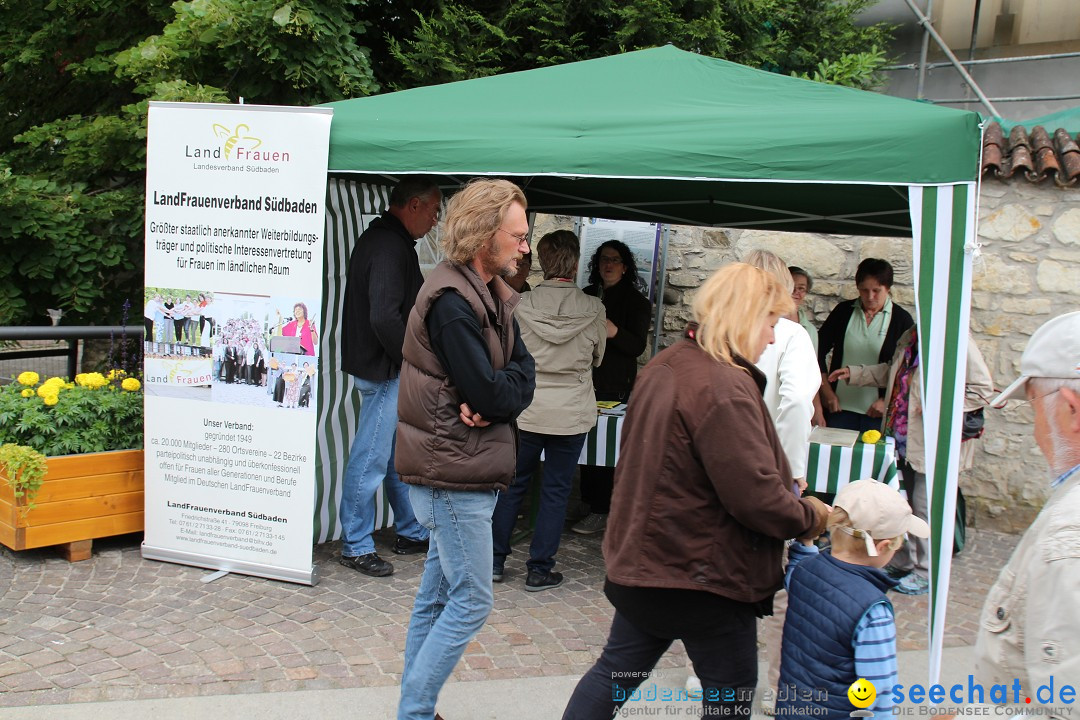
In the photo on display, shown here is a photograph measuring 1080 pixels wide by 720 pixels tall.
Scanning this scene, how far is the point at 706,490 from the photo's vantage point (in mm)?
2297

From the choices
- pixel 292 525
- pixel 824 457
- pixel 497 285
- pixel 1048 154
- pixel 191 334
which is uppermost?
pixel 1048 154

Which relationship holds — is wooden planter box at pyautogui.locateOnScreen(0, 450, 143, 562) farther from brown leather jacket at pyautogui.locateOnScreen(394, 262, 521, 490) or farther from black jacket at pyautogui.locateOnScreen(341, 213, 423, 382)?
brown leather jacket at pyautogui.locateOnScreen(394, 262, 521, 490)

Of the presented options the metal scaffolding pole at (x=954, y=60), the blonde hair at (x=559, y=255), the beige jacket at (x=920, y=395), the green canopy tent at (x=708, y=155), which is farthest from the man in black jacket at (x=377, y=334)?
the metal scaffolding pole at (x=954, y=60)

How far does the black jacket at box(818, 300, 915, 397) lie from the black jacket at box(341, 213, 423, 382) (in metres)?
2.86

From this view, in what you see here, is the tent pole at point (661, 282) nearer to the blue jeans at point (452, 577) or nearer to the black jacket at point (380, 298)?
the black jacket at point (380, 298)

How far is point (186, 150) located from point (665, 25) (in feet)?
14.2

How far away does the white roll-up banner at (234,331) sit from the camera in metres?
4.22

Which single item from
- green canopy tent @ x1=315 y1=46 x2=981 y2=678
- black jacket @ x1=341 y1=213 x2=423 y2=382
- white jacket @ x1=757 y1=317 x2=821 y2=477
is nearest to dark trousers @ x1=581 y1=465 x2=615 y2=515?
green canopy tent @ x1=315 y1=46 x2=981 y2=678

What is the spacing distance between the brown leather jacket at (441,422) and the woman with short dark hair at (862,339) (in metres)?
3.43

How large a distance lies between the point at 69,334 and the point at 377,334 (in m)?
2.12

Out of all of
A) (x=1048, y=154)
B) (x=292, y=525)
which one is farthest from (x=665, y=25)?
(x=292, y=525)

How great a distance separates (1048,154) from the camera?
5.77 m

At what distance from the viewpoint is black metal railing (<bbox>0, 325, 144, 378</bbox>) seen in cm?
506

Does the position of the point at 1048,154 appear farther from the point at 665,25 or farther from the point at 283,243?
the point at 283,243
